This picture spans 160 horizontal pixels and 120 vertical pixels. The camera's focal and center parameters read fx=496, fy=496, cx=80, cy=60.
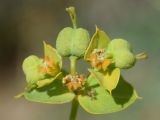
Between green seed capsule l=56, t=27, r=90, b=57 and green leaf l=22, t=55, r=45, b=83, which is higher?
green seed capsule l=56, t=27, r=90, b=57

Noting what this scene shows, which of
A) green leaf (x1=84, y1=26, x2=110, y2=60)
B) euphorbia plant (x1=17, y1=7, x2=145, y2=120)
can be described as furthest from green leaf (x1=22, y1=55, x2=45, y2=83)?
green leaf (x1=84, y1=26, x2=110, y2=60)

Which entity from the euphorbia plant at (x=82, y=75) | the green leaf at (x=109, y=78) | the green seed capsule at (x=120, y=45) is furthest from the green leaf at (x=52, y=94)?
the green seed capsule at (x=120, y=45)

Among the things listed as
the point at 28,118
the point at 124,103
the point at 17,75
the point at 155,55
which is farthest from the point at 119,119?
the point at 124,103

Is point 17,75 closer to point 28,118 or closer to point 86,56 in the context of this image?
point 28,118

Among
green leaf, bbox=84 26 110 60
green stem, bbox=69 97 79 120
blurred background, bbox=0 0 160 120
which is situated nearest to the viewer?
green stem, bbox=69 97 79 120

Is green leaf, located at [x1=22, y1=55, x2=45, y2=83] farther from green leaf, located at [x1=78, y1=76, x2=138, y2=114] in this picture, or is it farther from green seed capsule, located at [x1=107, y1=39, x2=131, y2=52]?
green seed capsule, located at [x1=107, y1=39, x2=131, y2=52]

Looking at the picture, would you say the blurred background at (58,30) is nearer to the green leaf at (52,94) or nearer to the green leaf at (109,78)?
the green leaf at (52,94)

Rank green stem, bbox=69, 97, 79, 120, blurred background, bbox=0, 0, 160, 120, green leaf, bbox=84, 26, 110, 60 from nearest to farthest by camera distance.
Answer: green stem, bbox=69, 97, 79, 120, green leaf, bbox=84, 26, 110, 60, blurred background, bbox=0, 0, 160, 120

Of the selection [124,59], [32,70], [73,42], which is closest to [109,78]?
[124,59]
